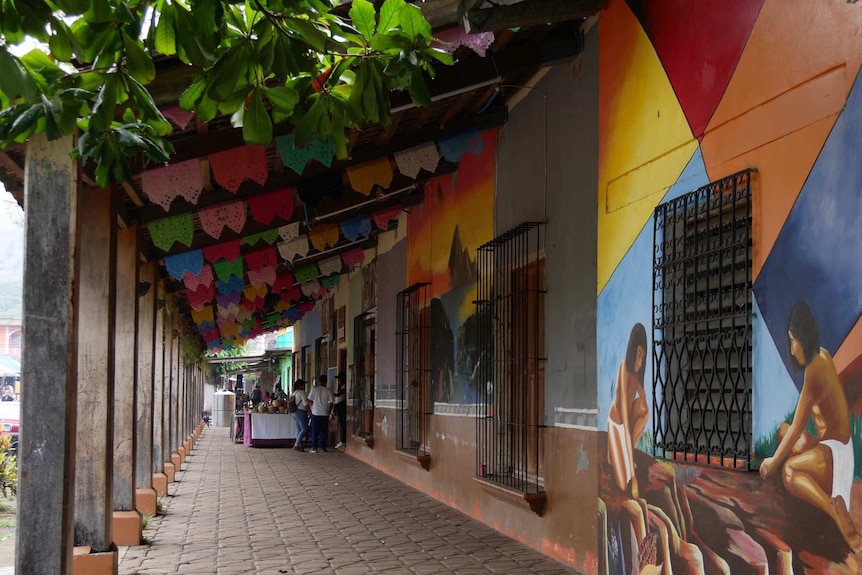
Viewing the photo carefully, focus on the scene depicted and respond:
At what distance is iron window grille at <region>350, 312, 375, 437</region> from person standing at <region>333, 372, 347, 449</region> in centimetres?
135

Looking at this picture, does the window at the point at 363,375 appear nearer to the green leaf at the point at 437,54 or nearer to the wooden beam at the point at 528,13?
the wooden beam at the point at 528,13

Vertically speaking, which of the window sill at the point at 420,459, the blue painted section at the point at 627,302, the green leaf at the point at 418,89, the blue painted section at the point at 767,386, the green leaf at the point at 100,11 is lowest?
the window sill at the point at 420,459

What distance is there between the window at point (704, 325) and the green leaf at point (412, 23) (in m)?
2.41

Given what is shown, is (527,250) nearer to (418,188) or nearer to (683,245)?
Result: (683,245)

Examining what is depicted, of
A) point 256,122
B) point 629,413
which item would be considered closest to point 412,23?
point 256,122

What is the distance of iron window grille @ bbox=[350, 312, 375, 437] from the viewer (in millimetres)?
16375

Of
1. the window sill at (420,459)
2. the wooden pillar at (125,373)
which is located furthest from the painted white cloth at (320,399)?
the wooden pillar at (125,373)

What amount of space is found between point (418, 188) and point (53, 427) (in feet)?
25.5

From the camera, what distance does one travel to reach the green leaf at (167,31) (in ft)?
8.53

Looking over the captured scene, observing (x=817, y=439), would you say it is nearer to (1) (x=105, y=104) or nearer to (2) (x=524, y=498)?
(1) (x=105, y=104)

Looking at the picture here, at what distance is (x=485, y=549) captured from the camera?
7789 millimetres

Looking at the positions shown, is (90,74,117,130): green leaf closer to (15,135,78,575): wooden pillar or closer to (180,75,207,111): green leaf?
(180,75,207,111): green leaf

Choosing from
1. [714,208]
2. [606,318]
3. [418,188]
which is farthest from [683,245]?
[418,188]

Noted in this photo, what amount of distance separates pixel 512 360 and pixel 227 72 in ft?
18.7
